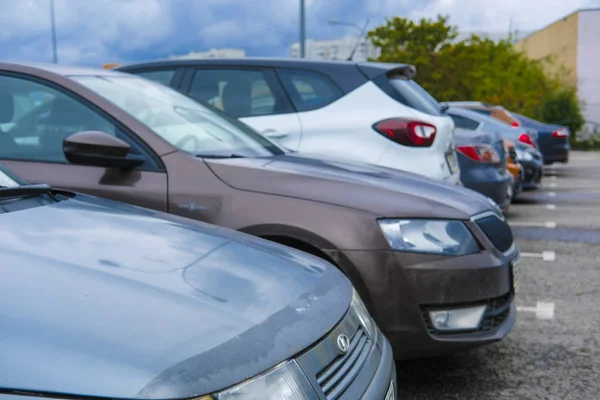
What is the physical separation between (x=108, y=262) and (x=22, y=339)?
48cm

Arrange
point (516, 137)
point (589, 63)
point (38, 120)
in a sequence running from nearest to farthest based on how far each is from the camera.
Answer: point (38, 120) → point (516, 137) → point (589, 63)

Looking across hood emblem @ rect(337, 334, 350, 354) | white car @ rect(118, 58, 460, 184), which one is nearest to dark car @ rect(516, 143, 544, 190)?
white car @ rect(118, 58, 460, 184)

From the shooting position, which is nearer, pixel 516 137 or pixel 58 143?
pixel 58 143

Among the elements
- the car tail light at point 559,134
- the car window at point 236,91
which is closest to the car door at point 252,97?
the car window at point 236,91

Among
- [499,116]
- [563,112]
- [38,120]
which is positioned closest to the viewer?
[38,120]

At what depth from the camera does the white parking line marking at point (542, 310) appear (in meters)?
5.26

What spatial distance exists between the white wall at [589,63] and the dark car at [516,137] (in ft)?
128

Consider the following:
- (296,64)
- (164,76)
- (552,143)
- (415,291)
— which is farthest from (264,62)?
(552,143)

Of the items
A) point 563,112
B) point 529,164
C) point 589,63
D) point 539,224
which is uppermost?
point 589,63

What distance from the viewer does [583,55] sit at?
50.1 meters

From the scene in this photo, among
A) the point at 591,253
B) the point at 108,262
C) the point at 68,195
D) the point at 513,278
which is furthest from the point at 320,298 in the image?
the point at 591,253

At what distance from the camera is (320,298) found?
7.16 feet

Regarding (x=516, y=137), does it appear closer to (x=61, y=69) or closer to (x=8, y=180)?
(x=61, y=69)

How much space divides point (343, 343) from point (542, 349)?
9.13 ft
